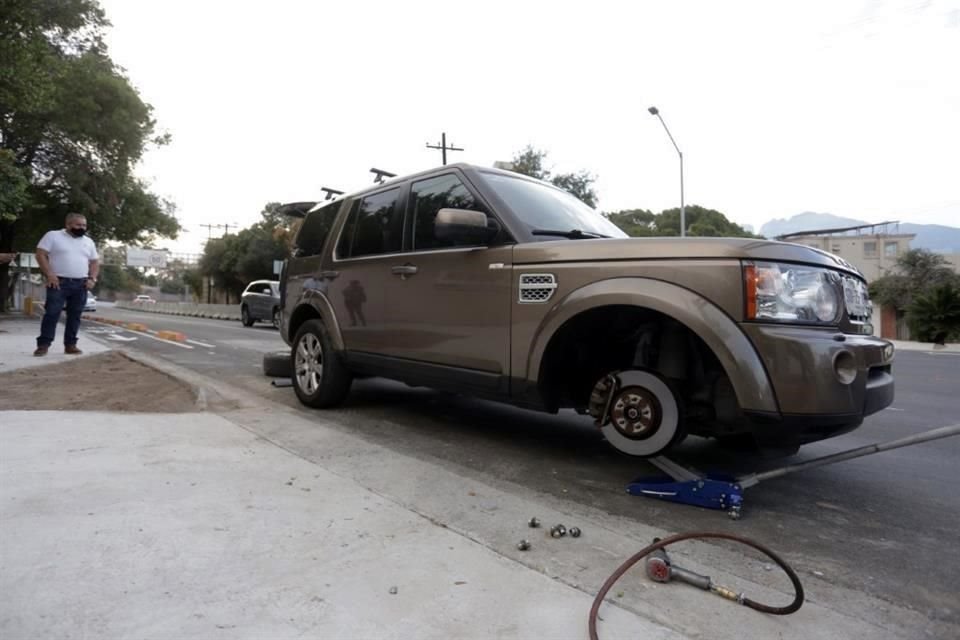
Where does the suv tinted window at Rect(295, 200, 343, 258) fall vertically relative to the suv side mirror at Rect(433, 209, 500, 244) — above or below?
above

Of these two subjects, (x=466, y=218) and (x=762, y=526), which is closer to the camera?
(x=762, y=526)

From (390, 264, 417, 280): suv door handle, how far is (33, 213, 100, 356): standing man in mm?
4814

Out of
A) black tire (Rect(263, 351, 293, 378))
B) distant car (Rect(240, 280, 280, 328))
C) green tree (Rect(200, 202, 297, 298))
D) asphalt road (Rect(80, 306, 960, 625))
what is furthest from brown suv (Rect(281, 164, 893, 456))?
green tree (Rect(200, 202, 297, 298))

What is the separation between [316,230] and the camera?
5516 millimetres

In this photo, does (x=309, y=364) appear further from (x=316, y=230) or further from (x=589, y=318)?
(x=589, y=318)

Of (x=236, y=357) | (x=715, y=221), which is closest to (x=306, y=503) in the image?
(x=236, y=357)

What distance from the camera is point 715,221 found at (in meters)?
59.5

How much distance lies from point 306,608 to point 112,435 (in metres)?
2.49

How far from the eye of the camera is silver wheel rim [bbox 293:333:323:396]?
16.5ft

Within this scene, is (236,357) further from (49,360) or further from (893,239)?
(893,239)

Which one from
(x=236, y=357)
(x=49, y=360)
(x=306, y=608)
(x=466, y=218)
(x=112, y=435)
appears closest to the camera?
(x=306, y=608)

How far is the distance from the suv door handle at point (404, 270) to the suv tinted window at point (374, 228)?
0.19 metres

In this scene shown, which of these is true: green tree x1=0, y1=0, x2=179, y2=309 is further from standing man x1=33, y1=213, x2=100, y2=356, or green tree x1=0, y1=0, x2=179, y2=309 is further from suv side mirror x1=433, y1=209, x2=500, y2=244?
suv side mirror x1=433, y1=209, x2=500, y2=244

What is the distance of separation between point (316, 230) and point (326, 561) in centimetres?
380
